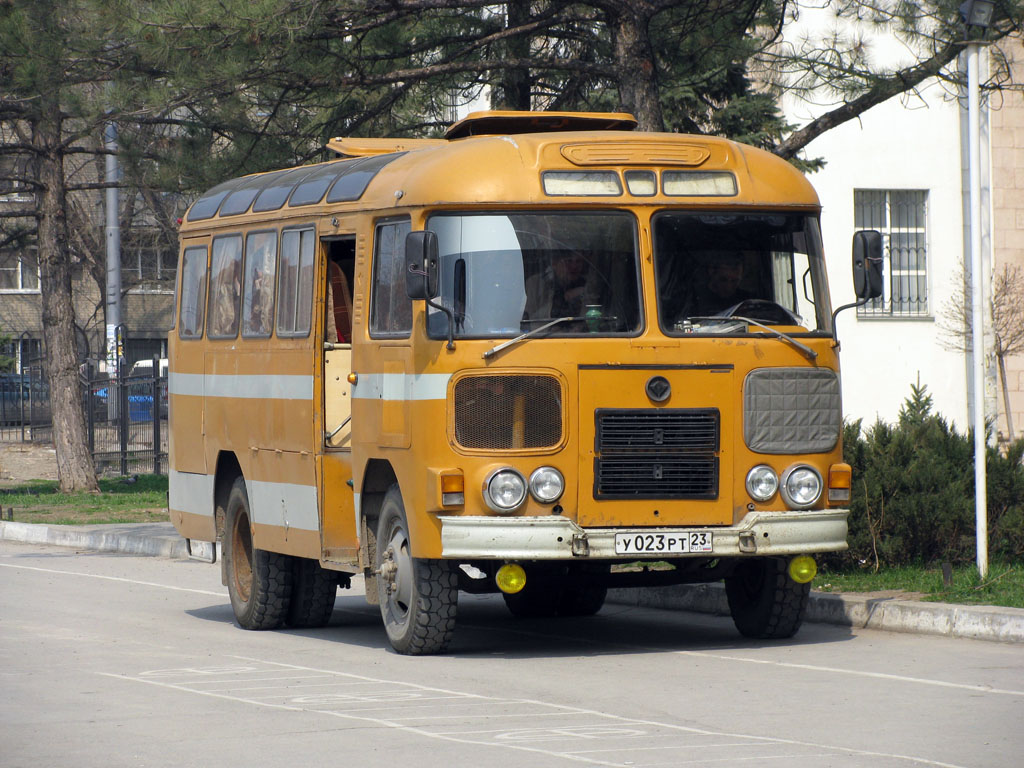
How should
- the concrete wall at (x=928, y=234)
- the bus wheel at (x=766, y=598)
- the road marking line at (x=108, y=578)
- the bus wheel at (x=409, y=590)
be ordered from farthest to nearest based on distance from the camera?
the concrete wall at (x=928, y=234)
the road marking line at (x=108, y=578)
the bus wheel at (x=766, y=598)
the bus wheel at (x=409, y=590)

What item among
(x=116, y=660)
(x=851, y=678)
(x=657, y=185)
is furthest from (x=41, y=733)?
(x=657, y=185)

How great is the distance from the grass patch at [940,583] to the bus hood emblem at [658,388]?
2.76 meters

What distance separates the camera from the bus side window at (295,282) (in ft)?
38.6

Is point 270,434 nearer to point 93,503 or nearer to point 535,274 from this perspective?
point 535,274

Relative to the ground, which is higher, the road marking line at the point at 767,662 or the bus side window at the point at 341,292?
the bus side window at the point at 341,292

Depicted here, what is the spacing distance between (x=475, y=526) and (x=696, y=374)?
5.11ft

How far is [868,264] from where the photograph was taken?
10.8 meters

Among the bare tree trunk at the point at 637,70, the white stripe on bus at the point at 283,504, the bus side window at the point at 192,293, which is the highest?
the bare tree trunk at the point at 637,70

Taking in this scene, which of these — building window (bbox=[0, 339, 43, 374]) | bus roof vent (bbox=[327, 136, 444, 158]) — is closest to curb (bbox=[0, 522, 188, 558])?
bus roof vent (bbox=[327, 136, 444, 158])

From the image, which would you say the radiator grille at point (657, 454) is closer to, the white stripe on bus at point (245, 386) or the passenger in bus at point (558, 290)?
the passenger in bus at point (558, 290)

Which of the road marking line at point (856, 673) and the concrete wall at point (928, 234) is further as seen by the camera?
the concrete wall at point (928, 234)

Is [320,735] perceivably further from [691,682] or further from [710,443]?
[710,443]

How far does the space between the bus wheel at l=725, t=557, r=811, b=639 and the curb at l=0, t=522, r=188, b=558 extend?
9357mm

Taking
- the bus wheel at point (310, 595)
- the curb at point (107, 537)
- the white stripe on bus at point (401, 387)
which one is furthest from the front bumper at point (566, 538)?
the curb at point (107, 537)
